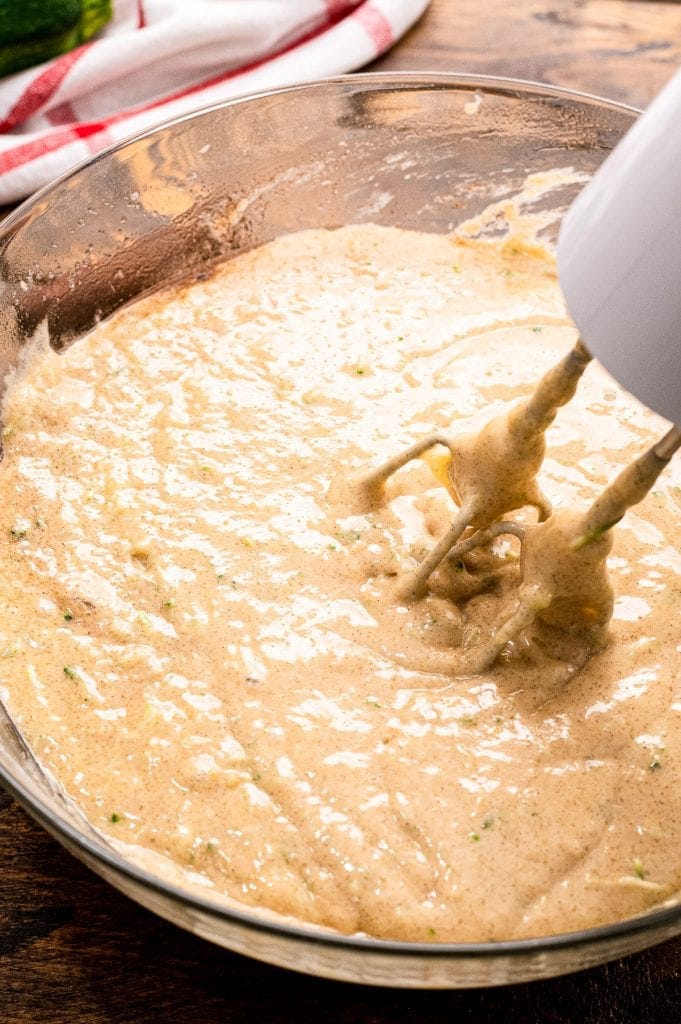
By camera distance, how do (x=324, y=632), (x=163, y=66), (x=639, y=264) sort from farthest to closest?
A: (x=163, y=66) → (x=324, y=632) → (x=639, y=264)

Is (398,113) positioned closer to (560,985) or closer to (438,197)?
(438,197)

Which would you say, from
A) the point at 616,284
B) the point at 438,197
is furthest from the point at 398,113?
the point at 616,284

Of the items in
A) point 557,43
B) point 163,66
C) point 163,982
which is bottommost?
point 163,982

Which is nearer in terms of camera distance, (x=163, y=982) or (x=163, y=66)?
(x=163, y=982)

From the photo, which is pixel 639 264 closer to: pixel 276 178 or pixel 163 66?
pixel 276 178

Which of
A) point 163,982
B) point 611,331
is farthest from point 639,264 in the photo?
point 163,982

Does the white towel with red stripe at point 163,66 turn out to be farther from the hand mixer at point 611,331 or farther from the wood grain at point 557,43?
the hand mixer at point 611,331
